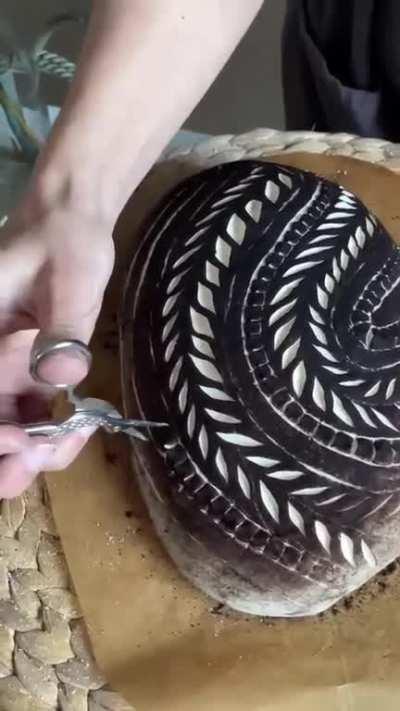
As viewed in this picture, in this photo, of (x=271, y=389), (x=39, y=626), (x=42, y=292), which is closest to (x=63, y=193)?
(x=42, y=292)

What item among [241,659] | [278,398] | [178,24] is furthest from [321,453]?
[178,24]

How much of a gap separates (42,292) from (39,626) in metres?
0.24

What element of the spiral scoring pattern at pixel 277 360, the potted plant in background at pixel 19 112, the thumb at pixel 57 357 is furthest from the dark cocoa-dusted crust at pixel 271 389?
the potted plant in background at pixel 19 112

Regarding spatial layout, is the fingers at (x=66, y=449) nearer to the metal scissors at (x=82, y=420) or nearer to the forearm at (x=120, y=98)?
the metal scissors at (x=82, y=420)

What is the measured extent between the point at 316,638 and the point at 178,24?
1.24ft

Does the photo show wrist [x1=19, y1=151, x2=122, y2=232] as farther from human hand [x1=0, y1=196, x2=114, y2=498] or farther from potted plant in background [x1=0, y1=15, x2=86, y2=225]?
potted plant in background [x1=0, y1=15, x2=86, y2=225]

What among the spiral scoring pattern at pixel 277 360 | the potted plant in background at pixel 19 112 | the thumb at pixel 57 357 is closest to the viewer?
the thumb at pixel 57 357

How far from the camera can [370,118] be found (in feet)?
2.54

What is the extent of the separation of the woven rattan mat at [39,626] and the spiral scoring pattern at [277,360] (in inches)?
4.6

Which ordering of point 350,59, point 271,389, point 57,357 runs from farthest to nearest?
point 350,59 < point 271,389 < point 57,357

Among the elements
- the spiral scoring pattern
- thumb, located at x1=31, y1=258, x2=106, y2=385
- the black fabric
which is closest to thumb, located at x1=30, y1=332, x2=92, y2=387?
thumb, located at x1=31, y1=258, x2=106, y2=385

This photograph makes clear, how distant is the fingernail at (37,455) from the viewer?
1.80 feet

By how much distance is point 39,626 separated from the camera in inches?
→ 24.8

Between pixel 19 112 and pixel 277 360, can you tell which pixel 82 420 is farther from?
pixel 19 112
